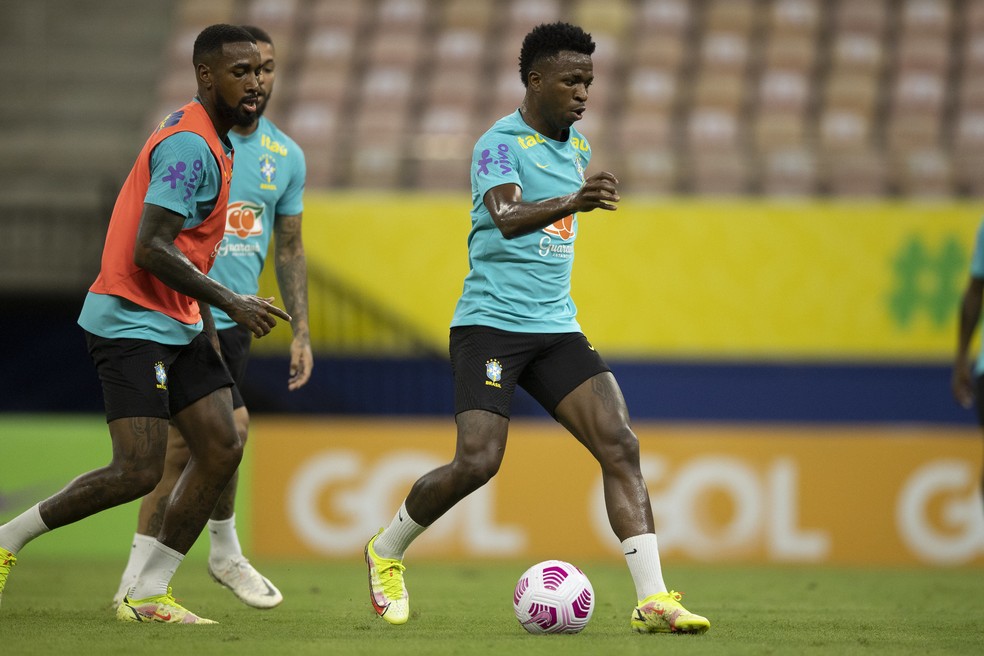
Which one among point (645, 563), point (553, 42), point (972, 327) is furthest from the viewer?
point (972, 327)

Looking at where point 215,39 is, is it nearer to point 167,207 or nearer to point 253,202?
point 167,207

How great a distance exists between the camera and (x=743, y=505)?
11.4 meters

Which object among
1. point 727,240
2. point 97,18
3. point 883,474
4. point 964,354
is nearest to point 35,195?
point 97,18

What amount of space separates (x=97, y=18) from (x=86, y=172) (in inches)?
177

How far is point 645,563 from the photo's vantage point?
228 inches

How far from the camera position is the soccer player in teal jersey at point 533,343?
233 inches

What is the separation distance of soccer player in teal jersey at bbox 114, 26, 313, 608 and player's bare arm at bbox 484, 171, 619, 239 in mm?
1612

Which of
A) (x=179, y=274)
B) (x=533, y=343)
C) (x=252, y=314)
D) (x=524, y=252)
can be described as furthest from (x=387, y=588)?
(x=179, y=274)

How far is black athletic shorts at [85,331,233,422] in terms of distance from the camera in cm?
581

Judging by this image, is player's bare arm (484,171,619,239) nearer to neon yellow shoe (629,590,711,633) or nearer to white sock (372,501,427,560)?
white sock (372,501,427,560)

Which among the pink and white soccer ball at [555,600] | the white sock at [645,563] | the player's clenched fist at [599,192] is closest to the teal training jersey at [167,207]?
the player's clenched fist at [599,192]

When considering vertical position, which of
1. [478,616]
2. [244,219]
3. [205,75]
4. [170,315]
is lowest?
[478,616]

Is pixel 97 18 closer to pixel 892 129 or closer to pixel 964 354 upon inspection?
pixel 892 129

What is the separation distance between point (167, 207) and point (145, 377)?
Answer: 0.73 m
